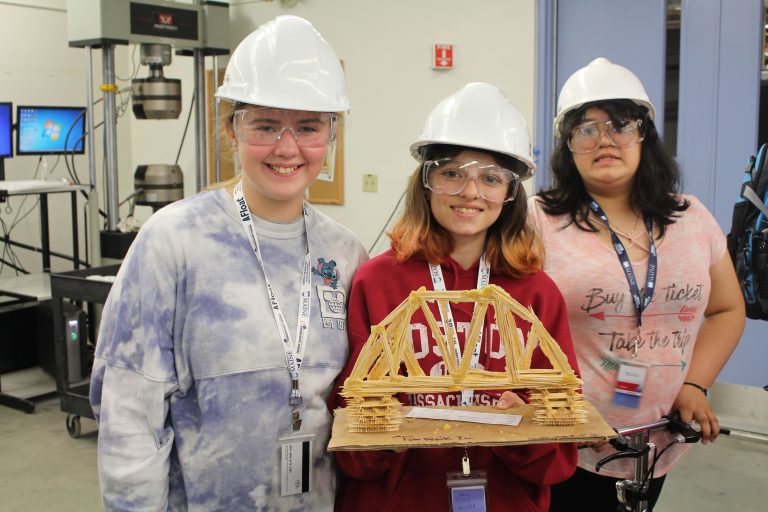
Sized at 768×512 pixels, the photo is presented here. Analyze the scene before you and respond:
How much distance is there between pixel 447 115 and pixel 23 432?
3734mm

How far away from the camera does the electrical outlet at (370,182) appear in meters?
5.52

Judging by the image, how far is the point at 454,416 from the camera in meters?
1.44

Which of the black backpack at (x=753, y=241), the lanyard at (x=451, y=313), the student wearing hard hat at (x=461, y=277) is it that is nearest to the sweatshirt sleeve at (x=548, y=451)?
the student wearing hard hat at (x=461, y=277)

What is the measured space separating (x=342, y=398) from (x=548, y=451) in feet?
1.31

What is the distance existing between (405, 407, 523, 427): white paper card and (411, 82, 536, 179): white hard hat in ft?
1.67

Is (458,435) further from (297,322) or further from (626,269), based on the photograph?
(626,269)

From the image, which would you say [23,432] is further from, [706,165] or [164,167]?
[706,165]

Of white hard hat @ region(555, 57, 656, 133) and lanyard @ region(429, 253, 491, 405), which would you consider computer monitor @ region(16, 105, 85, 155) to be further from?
lanyard @ region(429, 253, 491, 405)

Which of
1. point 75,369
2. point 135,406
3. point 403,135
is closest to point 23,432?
Answer: point 75,369

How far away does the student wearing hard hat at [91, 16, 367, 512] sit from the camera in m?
1.44

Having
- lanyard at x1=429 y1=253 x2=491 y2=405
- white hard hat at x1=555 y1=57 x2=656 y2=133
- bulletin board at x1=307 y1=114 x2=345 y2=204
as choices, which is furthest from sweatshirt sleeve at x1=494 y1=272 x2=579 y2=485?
bulletin board at x1=307 y1=114 x2=345 y2=204

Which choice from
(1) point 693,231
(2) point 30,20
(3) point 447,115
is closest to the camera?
(3) point 447,115

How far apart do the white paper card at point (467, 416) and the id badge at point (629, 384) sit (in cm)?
50

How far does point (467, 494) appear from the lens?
146 centimetres
